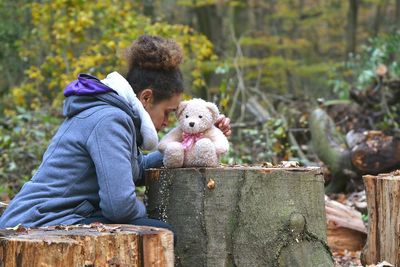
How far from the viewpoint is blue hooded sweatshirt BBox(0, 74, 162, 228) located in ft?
10.4

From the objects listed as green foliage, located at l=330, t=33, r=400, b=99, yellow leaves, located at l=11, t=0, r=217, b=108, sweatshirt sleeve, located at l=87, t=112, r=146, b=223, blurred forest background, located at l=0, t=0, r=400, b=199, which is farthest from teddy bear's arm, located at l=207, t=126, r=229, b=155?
green foliage, located at l=330, t=33, r=400, b=99

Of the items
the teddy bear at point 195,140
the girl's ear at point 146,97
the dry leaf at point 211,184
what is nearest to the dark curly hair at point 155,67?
the girl's ear at point 146,97

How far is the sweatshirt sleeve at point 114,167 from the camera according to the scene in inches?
124

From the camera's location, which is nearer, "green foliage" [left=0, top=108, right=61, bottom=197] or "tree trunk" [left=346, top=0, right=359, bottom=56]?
"green foliage" [left=0, top=108, right=61, bottom=197]

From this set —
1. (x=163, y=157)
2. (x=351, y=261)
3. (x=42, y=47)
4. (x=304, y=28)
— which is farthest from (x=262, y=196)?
(x=304, y=28)

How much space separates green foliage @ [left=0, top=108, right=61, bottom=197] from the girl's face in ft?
13.1

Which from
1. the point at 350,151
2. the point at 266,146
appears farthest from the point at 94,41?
the point at 350,151

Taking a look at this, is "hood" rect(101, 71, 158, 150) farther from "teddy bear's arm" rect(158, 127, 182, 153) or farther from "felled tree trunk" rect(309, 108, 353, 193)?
"felled tree trunk" rect(309, 108, 353, 193)

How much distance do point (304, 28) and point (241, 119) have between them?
11.0 m

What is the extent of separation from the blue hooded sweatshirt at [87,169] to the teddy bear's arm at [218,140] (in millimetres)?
463

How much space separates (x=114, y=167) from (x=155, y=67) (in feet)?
2.53

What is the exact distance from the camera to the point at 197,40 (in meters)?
10.7

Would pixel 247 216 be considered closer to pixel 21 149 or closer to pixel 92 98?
pixel 92 98

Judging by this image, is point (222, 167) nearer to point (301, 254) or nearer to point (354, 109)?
point (301, 254)
